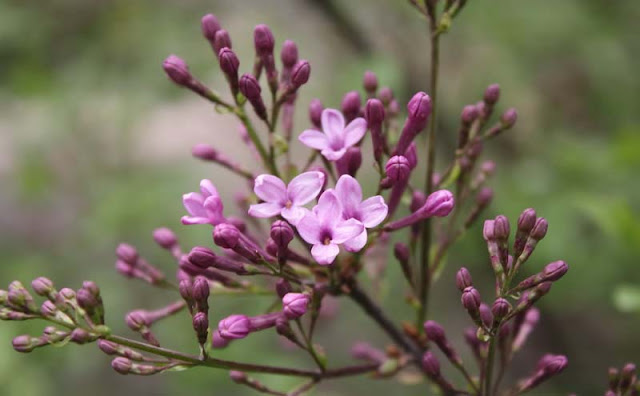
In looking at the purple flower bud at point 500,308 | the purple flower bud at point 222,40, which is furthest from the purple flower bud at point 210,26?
the purple flower bud at point 500,308

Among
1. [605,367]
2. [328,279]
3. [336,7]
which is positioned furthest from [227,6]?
[328,279]

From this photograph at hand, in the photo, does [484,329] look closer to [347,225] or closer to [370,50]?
[347,225]

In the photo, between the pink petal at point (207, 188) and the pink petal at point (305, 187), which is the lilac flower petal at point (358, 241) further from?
the pink petal at point (207, 188)

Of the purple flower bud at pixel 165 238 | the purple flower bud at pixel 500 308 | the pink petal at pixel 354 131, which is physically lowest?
the purple flower bud at pixel 165 238

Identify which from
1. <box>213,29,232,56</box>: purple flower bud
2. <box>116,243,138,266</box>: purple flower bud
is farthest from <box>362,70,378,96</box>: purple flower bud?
<box>116,243,138,266</box>: purple flower bud

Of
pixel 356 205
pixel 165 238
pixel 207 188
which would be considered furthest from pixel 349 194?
pixel 165 238

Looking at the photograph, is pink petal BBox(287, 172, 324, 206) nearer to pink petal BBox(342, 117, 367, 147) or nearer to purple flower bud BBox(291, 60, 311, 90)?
pink petal BBox(342, 117, 367, 147)

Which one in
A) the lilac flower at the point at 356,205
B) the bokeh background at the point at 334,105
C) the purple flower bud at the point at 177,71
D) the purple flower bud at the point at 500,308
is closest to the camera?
the purple flower bud at the point at 500,308
